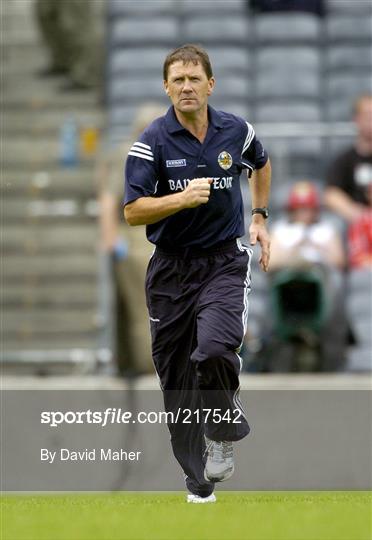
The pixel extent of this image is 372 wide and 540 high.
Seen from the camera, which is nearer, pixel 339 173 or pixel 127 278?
pixel 127 278

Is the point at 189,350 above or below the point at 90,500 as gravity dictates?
above

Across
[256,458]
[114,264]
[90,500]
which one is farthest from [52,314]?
[90,500]

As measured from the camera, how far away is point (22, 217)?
9492mm

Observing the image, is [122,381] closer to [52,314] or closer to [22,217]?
[52,314]

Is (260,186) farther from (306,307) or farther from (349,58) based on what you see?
(349,58)

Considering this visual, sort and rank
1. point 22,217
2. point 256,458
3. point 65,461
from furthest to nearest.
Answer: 1. point 22,217
2. point 256,458
3. point 65,461

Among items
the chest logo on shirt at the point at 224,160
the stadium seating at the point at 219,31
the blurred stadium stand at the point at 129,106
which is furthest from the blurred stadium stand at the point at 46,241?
the chest logo on shirt at the point at 224,160

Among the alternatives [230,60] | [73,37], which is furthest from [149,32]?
[73,37]

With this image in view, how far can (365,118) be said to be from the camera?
8.34 m

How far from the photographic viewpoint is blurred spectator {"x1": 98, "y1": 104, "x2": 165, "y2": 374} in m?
7.68

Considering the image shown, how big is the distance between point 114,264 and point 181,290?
7.07 ft

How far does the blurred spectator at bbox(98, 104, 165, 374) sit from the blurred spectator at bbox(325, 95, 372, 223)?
1.31 m

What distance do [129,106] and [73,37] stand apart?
3.62 feet

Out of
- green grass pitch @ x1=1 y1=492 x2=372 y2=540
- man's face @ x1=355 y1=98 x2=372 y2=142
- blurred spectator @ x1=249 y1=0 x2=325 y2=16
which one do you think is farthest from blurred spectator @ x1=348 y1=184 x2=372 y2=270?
blurred spectator @ x1=249 y1=0 x2=325 y2=16
